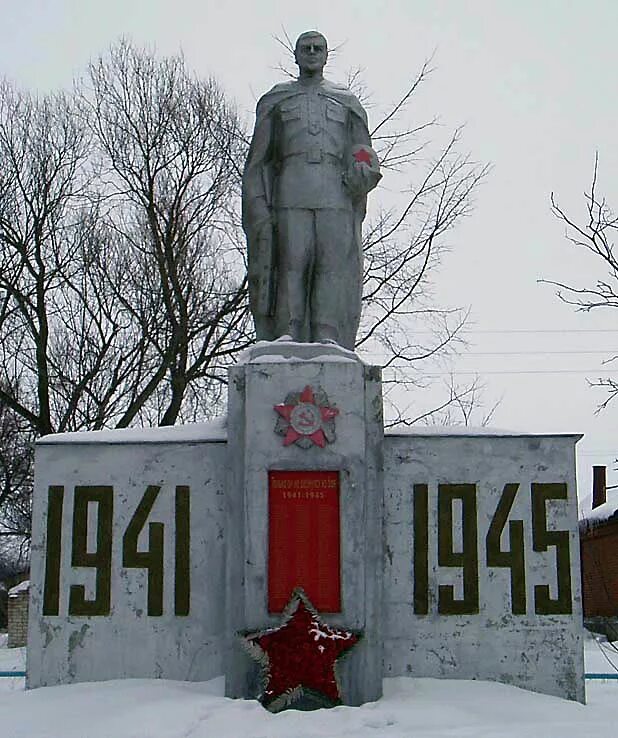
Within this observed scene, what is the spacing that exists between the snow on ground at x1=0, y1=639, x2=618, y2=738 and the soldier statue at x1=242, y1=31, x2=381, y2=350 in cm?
246

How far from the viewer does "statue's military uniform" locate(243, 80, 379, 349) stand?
7.58 meters

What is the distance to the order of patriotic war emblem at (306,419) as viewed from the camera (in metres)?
→ 6.87

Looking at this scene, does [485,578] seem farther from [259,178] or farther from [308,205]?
[259,178]

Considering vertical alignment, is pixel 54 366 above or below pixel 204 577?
above

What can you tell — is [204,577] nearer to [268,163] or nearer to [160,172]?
[268,163]

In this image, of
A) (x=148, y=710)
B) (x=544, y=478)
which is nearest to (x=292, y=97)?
(x=544, y=478)

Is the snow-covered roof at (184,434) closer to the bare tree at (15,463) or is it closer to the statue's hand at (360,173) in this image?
the statue's hand at (360,173)

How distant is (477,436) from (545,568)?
98 cm

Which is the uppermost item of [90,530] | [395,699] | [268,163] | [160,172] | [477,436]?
[160,172]

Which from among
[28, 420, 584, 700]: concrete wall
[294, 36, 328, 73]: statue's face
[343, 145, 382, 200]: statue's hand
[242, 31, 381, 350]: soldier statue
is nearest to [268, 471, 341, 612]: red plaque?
[28, 420, 584, 700]: concrete wall

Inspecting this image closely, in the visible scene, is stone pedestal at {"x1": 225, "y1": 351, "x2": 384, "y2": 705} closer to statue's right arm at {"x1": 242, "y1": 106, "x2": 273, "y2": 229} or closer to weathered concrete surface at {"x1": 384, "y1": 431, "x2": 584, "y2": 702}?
weathered concrete surface at {"x1": 384, "y1": 431, "x2": 584, "y2": 702}

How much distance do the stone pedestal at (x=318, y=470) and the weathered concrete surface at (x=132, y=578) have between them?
0.28 metres

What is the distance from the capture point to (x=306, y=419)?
271 inches

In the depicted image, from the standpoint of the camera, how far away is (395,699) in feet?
21.9
